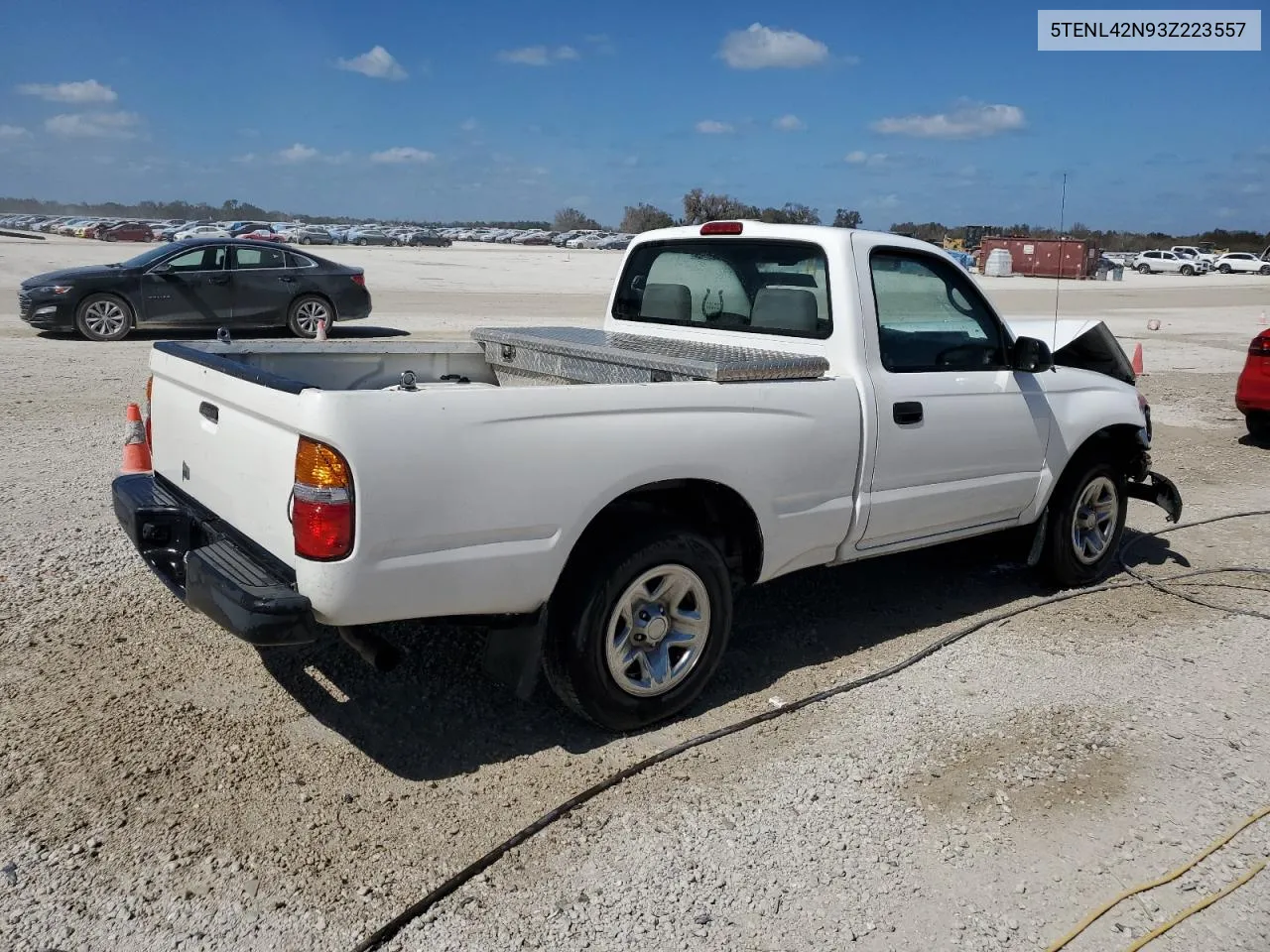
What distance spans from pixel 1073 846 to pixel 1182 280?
2448 inches

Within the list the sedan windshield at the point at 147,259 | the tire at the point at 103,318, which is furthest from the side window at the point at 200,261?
the tire at the point at 103,318

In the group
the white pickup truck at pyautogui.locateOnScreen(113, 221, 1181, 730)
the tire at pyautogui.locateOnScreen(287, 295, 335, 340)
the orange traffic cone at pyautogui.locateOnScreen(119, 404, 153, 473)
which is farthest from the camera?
the tire at pyautogui.locateOnScreen(287, 295, 335, 340)

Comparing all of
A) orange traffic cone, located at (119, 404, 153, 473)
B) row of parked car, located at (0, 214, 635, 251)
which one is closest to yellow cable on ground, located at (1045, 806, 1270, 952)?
orange traffic cone, located at (119, 404, 153, 473)

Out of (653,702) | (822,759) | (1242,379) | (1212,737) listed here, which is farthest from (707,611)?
(1242,379)

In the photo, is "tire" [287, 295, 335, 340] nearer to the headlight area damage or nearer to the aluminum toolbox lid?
the aluminum toolbox lid

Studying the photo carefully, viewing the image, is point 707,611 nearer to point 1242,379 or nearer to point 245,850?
point 245,850

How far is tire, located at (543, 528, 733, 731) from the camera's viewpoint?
388 centimetres

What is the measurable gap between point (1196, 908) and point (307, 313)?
15.6m

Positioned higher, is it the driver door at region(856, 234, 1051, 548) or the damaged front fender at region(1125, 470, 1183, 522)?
the driver door at region(856, 234, 1051, 548)

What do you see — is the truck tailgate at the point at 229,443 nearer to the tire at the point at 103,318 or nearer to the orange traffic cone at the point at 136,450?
the orange traffic cone at the point at 136,450

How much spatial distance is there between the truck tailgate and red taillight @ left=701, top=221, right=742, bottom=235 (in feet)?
8.43

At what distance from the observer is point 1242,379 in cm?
1064

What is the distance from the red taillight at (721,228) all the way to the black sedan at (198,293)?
12298 mm

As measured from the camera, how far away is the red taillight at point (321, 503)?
128 inches
